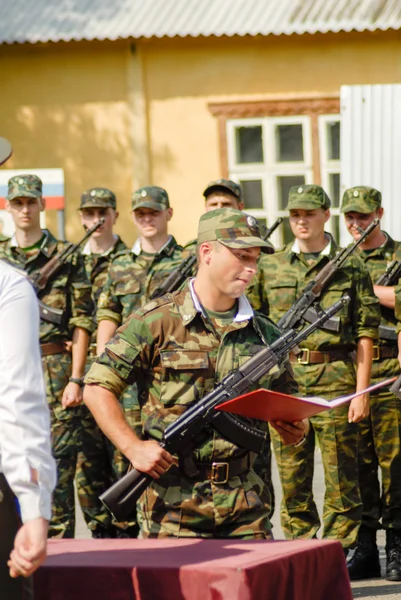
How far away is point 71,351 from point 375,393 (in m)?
1.89

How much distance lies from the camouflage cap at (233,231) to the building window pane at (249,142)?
Answer: 13330 mm

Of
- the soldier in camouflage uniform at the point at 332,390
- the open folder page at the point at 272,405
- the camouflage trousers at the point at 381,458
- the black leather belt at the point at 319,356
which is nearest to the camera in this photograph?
the open folder page at the point at 272,405

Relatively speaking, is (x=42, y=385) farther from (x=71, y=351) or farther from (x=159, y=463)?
(x=71, y=351)

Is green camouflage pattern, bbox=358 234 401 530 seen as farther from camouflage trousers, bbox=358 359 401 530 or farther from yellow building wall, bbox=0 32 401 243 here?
yellow building wall, bbox=0 32 401 243

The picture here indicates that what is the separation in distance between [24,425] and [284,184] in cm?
1548

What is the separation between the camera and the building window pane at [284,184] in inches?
737

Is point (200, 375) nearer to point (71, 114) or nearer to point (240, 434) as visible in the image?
point (240, 434)

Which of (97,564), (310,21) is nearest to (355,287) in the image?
(97,564)

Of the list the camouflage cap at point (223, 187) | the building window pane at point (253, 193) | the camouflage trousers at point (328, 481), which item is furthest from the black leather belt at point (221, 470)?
the building window pane at point (253, 193)

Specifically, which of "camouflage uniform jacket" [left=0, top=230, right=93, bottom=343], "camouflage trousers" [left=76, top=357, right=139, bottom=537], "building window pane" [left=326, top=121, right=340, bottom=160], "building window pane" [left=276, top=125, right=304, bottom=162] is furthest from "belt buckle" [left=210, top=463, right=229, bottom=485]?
"building window pane" [left=276, top=125, right=304, bottom=162]

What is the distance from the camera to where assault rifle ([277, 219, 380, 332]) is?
769cm

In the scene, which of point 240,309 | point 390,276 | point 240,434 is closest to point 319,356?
point 390,276

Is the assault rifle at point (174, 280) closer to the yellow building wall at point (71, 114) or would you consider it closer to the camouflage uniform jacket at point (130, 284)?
the camouflage uniform jacket at point (130, 284)

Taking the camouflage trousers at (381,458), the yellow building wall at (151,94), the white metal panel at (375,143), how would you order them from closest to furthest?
the camouflage trousers at (381,458) → the white metal panel at (375,143) → the yellow building wall at (151,94)
